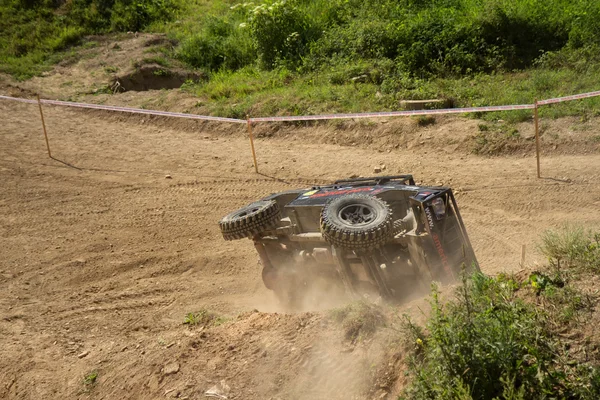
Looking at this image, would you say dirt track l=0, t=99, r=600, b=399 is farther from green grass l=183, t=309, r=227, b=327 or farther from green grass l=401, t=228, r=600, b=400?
green grass l=401, t=228, r=600, b=400

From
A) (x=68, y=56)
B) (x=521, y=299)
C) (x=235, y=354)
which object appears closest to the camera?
(x=521, y=299)

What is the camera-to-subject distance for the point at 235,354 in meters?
5.63

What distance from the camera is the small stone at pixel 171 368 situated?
5.68 m

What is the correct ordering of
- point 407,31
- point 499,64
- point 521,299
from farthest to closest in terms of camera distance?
point 407,31
point 499,64
point 521,299

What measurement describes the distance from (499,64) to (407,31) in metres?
2.63

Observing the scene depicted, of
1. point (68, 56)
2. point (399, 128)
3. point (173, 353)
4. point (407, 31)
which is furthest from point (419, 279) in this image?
point (68, 56)

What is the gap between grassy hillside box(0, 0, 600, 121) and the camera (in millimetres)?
13609

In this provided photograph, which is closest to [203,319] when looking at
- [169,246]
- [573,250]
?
[169,246]

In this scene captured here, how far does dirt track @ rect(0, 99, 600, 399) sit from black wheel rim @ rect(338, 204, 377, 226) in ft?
3.94

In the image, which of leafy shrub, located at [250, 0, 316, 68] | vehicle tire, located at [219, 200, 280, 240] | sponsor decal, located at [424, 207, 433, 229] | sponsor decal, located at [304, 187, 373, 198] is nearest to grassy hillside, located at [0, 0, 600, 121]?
leafy shrub, located at [250, 0, 316, 68]

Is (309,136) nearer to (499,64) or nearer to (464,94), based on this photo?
(464,94)

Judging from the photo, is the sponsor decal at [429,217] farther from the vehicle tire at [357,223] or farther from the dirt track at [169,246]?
the dirt track at [169,246]

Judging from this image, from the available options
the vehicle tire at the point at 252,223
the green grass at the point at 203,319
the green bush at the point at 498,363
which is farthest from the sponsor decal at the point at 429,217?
the green grass at the point at 203,319

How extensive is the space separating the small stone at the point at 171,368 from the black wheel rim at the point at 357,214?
2.28m
